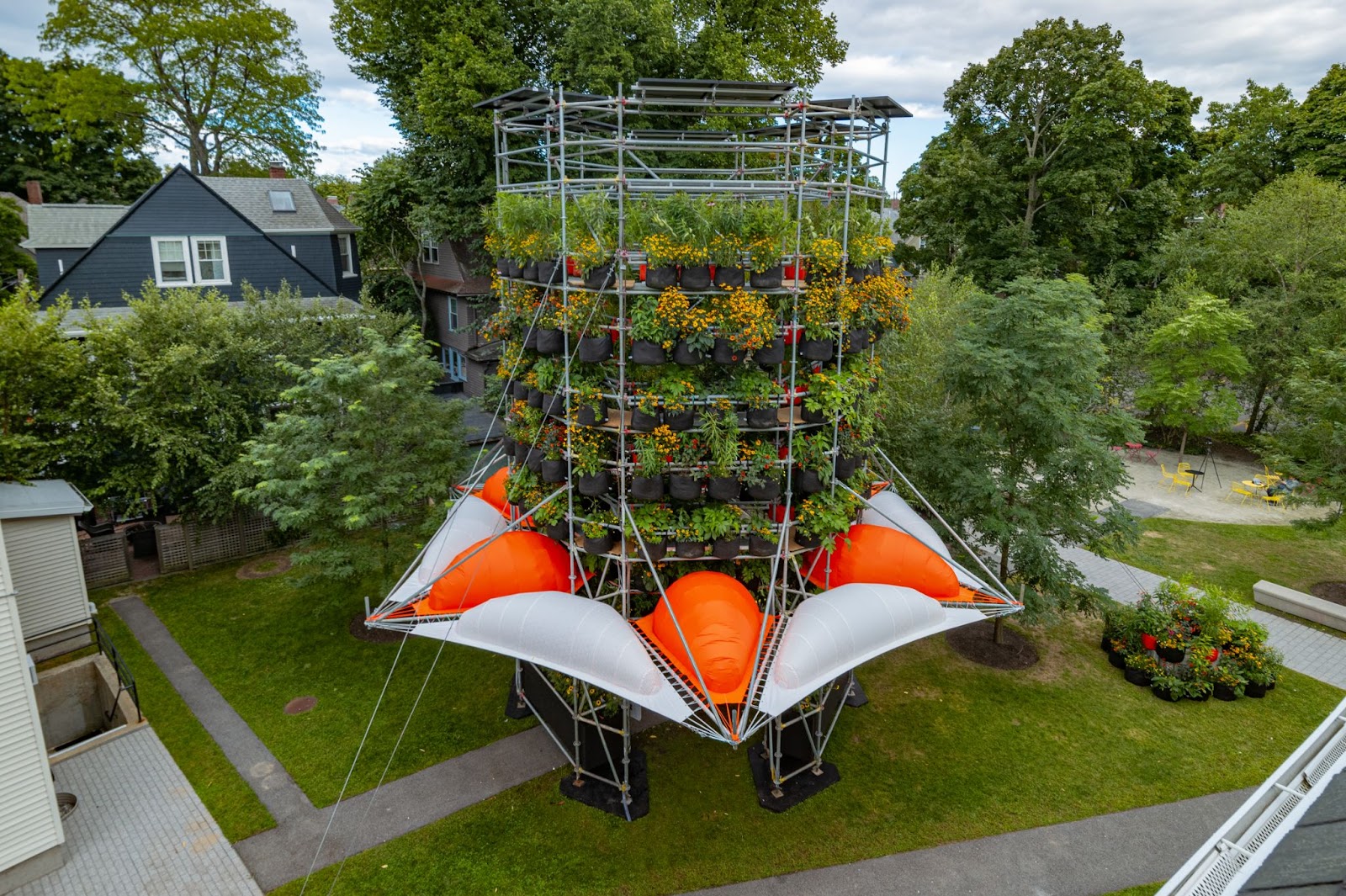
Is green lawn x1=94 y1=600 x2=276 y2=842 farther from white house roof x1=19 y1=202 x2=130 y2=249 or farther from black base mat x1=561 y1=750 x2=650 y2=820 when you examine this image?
white house roof x1=19 y1=202 x2=130 y2=249

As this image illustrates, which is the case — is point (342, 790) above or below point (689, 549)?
below

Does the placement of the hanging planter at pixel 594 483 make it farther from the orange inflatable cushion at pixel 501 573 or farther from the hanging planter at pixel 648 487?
the orange inflatable cushion at pixel 501 573

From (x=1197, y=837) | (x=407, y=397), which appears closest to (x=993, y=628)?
(x=1197, y=837)

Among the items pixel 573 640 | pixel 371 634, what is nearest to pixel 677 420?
pixel 573 640

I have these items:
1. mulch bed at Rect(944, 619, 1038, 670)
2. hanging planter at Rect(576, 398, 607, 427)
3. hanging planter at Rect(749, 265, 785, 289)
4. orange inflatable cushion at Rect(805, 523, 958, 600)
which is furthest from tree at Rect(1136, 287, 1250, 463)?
hanging planter at Rect(576, 398, 607, 427)

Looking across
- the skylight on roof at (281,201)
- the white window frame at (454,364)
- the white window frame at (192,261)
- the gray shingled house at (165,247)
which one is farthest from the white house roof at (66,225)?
the white window frame at (454,364)

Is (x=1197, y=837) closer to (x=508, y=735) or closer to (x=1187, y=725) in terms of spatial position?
(x=1187, y=725)

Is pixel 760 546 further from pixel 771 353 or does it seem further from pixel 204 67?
pixel 204 67
